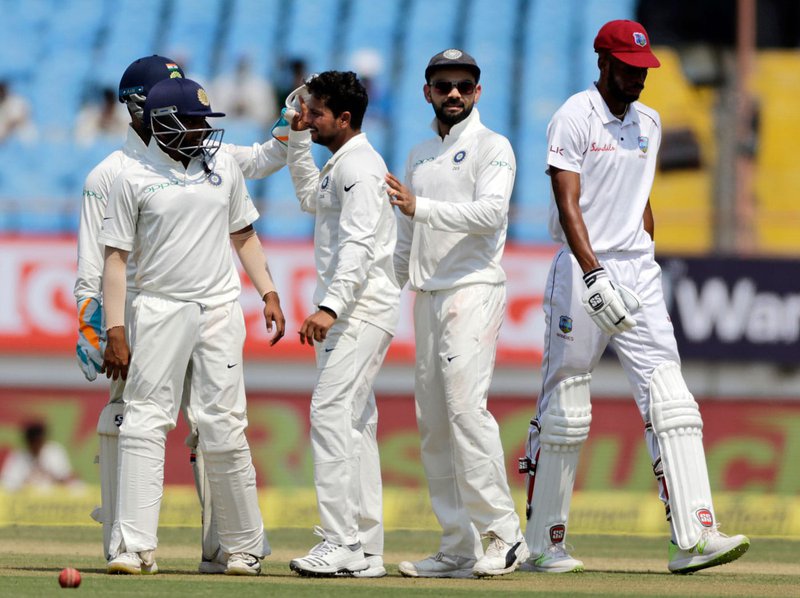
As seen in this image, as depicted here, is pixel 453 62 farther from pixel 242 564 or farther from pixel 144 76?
pixel 242 564

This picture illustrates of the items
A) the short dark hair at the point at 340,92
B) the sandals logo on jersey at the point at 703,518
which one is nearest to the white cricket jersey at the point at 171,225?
the short dark hair at the point at 340,92

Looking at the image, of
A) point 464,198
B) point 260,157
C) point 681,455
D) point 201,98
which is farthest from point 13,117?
point 681,455

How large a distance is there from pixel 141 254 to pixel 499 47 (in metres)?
10.3

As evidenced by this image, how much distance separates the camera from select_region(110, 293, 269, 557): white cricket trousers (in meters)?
5.65

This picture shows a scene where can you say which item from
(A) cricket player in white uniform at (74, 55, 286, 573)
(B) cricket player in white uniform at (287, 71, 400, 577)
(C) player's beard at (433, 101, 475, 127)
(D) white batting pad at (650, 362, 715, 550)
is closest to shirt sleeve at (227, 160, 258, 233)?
(A) cricket player in white uniform at (74, 55, 286, 573)

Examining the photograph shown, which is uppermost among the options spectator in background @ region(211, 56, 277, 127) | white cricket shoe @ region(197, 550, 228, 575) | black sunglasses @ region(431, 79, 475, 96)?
spectator in background @ region(211, 56, 277, 127)

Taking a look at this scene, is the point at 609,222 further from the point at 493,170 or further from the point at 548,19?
the point at 548,19

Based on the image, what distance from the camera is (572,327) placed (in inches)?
239

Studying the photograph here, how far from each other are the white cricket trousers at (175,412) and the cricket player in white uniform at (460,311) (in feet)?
2.32

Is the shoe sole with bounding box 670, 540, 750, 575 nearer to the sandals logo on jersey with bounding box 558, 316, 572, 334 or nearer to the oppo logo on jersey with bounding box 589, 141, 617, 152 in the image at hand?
the sandals logo on jersey with bounding box 558, 316, 572, 334

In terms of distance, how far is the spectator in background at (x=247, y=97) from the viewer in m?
15.5

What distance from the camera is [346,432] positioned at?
18.9 ft

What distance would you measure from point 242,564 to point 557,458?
1312 mm

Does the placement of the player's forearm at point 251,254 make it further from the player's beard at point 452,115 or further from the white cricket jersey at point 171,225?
the player's beard at point 452,115
